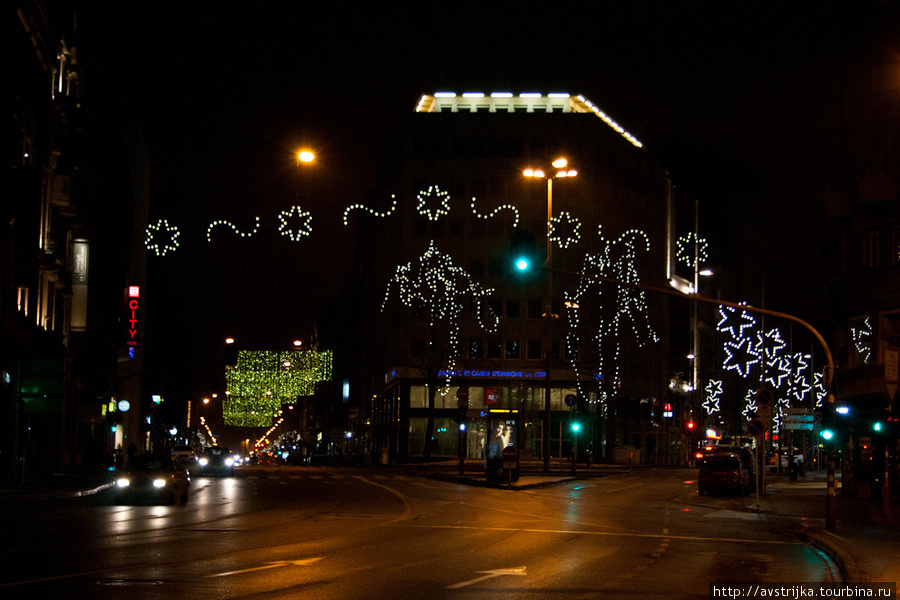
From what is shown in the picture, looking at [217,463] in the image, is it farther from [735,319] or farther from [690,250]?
[735,319]

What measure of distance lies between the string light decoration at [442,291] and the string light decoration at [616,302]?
6.39m

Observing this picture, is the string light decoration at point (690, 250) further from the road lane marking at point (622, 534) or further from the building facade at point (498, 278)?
the road lane marking at point (622, 534)

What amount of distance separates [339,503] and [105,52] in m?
57.3

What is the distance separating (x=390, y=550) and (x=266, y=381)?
157446 millimetres

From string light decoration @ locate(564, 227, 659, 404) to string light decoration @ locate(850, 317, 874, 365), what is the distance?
32429mm

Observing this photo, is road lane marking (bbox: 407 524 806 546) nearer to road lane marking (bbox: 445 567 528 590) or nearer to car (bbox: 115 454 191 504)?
road lane marking (bbox: 445 567 528 590)

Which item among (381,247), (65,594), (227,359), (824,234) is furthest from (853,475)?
(381,247)

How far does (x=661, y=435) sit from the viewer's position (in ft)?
285

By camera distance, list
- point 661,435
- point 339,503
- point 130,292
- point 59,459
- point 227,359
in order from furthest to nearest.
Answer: point 661,435, point 130,292, point 59,459, point 227,359, point 339,503

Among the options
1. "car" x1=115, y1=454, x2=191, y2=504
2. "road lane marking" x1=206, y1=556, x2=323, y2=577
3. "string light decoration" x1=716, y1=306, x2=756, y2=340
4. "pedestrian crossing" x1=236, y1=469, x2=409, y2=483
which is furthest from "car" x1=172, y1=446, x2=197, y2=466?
"string light decoration" x1=716, y1=306, x2=756, y2=340

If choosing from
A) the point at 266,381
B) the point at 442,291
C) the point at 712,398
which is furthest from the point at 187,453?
the point at 266,381

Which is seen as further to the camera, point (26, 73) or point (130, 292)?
point (130, 292)

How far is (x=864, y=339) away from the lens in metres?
33.0

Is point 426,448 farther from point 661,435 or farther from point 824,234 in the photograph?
point 824,234
